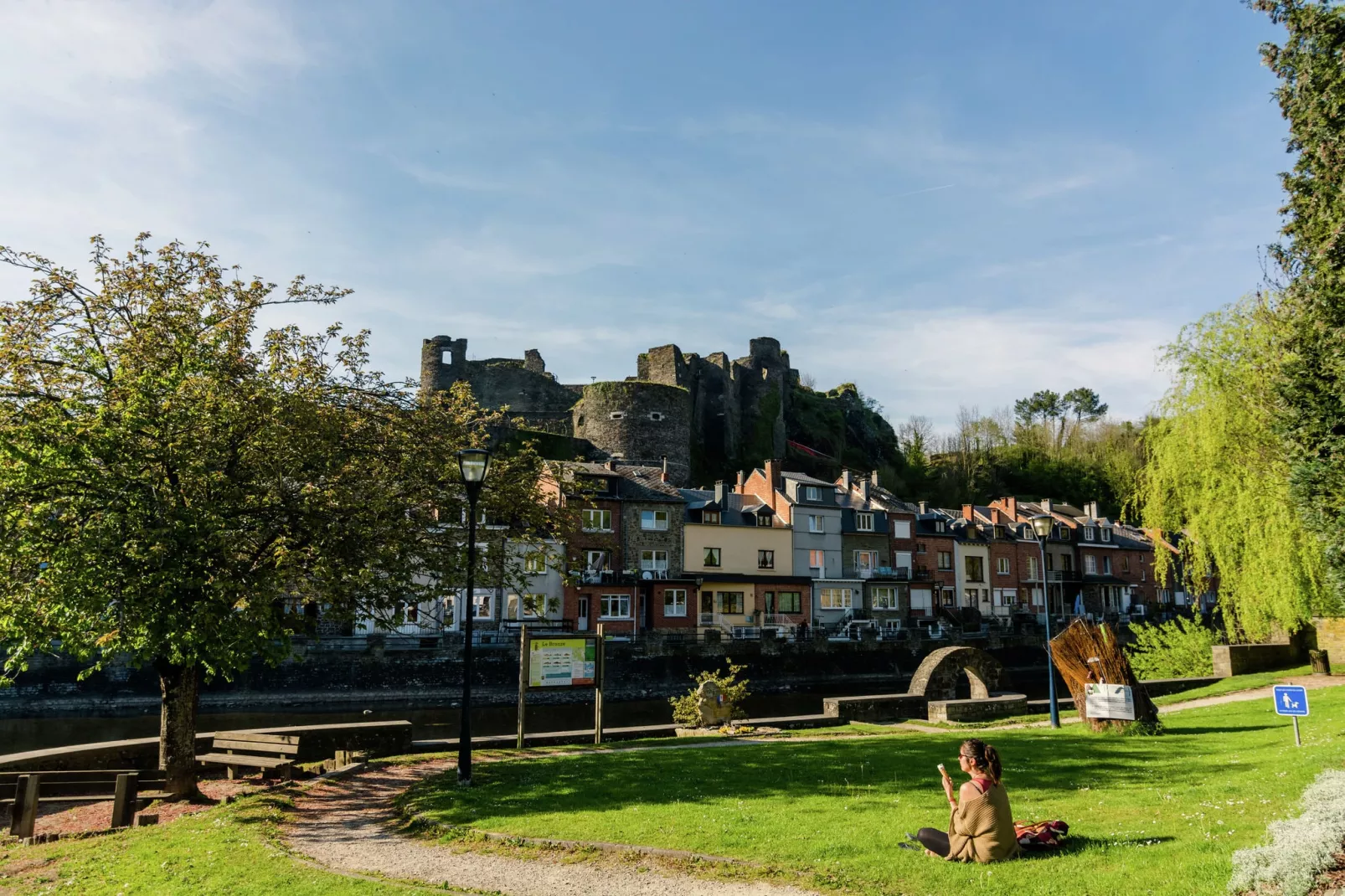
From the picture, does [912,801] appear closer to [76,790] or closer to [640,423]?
[76,790]

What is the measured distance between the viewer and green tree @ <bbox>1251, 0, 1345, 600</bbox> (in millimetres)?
13312

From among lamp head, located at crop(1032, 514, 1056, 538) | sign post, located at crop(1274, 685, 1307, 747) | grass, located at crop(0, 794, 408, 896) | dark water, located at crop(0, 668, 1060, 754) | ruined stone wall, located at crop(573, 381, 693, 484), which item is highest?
ruined stone wall, located at crop(573, 381, 693, 484)

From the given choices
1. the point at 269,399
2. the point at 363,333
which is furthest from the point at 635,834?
the point at 363,333

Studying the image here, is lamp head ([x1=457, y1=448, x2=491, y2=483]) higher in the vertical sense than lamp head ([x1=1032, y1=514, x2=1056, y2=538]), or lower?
higher

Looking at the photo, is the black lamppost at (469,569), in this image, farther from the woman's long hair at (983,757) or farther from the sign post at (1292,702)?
the sign post at (1292,702)

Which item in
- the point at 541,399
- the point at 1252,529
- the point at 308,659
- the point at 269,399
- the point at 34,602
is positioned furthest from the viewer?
the point at 541,399

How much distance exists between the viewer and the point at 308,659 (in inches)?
1431

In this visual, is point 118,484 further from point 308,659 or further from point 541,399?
point 541,399

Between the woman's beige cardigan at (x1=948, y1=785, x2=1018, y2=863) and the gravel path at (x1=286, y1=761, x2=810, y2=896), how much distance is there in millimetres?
1424

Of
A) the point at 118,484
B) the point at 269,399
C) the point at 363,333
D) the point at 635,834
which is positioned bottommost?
the point at 635,834

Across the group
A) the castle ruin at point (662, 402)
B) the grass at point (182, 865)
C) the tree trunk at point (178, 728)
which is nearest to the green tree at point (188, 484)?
the tree trunk at point (178, 728)

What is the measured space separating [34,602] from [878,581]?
173 feet

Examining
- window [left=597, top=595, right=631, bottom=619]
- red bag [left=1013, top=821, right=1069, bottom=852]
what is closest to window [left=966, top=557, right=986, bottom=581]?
window [left=597, top=595, right=631, bottom=619]

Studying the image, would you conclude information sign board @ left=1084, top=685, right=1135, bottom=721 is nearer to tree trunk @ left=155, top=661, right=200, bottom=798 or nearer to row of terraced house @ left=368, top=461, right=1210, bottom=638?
tree trunk @ left=155, top=661, right=200, bottom=798
